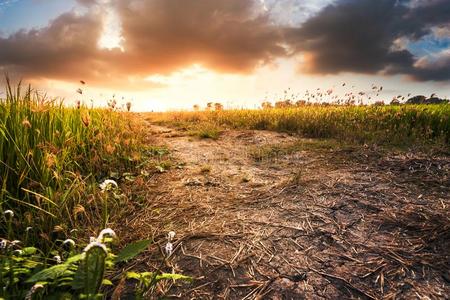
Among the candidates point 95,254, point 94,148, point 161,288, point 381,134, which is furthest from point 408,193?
point 381,134

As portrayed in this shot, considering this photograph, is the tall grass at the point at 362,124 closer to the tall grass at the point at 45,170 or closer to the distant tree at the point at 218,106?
the distant tree at the point at 218,106

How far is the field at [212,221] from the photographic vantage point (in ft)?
6.52

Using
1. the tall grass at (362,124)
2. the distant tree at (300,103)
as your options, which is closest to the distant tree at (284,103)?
the distant tree at (300,103)

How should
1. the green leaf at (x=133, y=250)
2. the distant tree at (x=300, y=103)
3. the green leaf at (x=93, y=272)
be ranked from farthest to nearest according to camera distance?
1. the distant tree at (x=300, y=103)
2. the green leaf at (x=133, y=250)
3. the green leaf at (x=93, y=272)

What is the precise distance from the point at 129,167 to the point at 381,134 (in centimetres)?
524

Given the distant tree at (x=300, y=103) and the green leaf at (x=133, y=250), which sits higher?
the distant tree at (x=300, y=103)

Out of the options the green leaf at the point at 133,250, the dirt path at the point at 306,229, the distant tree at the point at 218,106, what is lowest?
the dirt path at the point at 306,229

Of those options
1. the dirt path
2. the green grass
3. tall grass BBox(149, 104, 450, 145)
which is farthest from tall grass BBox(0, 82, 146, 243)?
tall grass BBox(149, 104, 450, 145)

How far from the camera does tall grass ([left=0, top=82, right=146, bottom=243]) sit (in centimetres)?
268

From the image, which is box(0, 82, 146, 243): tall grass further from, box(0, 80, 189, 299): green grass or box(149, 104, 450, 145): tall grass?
box(149, 104, 450, 145): tall grass

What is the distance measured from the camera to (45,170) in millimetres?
3061

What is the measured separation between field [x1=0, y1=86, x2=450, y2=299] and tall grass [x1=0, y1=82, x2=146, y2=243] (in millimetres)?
17

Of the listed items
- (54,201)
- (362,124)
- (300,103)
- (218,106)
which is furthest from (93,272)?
(218,106)

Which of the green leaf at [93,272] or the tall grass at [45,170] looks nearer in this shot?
the green leaf at [93,272]
